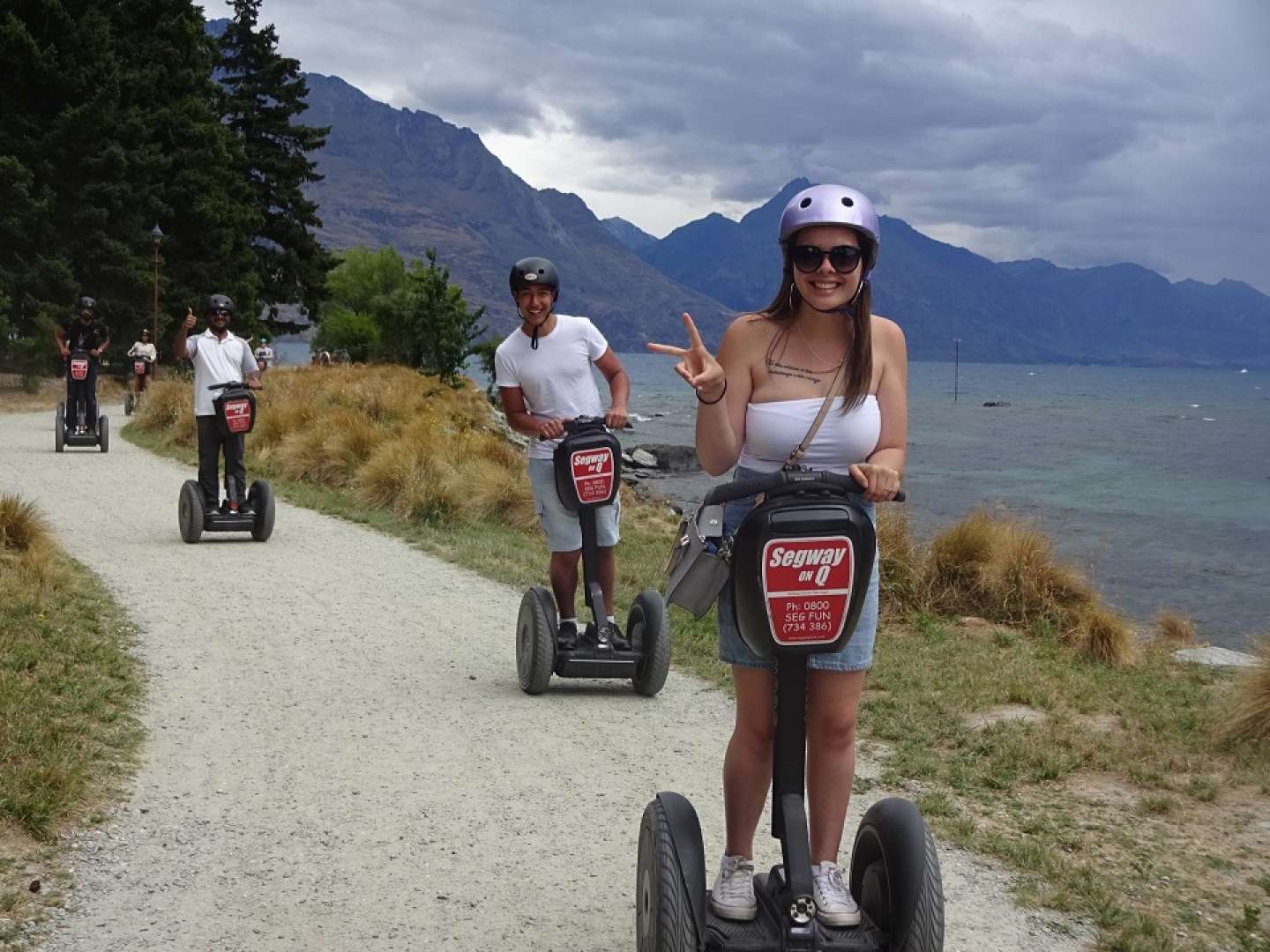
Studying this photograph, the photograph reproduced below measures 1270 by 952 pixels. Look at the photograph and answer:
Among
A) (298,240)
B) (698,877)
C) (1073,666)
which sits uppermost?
(298,240)

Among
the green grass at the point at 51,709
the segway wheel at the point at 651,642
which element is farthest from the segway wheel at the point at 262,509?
the segway wheel at the point at 651,642

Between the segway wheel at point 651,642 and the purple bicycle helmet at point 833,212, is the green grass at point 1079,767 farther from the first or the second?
the purple bicycle helmet at point 833,212

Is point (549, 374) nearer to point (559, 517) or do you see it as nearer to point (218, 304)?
point (559, 517)

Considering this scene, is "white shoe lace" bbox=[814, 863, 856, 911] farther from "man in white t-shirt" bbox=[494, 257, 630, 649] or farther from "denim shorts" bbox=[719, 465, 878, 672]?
"man in white t-shirt" bbox=[494, 257, 630, 649]

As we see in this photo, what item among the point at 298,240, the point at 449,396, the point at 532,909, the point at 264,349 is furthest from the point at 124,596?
the point at 298,240

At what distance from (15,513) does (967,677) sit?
265 inches

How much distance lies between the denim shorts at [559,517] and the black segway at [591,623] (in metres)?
0.06

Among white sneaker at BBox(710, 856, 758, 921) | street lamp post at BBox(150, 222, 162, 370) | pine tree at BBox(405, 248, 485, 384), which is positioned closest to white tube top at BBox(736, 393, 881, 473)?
white sneaker at BBox(710, 856, 758, 921)

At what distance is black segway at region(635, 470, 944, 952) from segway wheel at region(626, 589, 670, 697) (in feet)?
11.1

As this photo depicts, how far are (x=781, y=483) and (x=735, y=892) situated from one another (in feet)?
3.30

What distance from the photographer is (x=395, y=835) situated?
183 inches

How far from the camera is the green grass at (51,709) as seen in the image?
4262mm

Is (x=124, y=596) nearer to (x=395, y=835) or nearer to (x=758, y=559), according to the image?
(x=395, y=835)

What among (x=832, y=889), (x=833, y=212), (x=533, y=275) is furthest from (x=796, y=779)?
(x=533, y=275)
